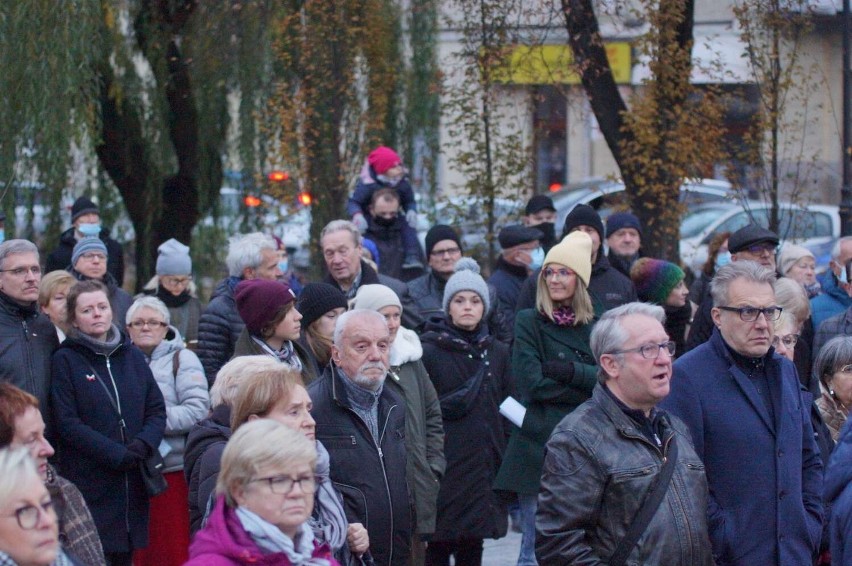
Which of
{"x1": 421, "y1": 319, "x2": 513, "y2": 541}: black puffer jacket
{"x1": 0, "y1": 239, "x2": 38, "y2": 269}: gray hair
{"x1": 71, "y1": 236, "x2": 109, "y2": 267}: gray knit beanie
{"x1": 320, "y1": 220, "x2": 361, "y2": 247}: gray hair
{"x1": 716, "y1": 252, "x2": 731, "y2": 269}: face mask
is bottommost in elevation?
{"x1": 421, "y1": 319, "x2": 513, "y2": 541}: black puffer jacket

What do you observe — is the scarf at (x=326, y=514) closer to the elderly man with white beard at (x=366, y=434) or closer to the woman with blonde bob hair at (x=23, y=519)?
the elderly man with white beard at (x=366, y=434)

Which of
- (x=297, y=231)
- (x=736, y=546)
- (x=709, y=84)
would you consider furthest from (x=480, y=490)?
(x=297, y=231)

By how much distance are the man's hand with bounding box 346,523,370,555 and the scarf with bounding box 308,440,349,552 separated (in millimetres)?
154

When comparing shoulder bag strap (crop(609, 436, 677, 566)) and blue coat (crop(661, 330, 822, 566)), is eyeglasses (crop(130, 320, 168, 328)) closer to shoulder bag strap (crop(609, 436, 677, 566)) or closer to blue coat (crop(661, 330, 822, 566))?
blue coat (crop(661, 330, 822, 566))

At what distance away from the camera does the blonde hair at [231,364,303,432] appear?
16.2ft

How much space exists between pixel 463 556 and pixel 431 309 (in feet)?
6.52

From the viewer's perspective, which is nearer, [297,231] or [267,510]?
[267,510]

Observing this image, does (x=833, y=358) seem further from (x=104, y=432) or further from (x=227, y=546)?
(x=104, y=432)

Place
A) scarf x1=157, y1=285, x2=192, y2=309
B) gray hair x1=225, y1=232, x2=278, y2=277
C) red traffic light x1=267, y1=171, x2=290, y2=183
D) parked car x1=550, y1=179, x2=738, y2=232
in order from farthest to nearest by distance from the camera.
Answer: red traffic light x1=267, y1=171, x2=290, y2=183 < parked car x1=550, y1=179, x2=738, y2=232 < scarf x1=157, y1=285, x2=192, y2=309 < gray hair x1=225, y1=232, x2=278, y2=277

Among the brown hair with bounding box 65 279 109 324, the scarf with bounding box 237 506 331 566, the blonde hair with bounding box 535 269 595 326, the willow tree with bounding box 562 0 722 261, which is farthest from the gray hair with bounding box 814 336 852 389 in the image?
the willow tree with bounding box 562 0 722 261

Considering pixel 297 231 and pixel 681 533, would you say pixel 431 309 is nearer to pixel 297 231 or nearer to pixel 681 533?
pixel 681 533

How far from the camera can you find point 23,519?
11.7ft

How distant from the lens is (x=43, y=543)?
11.8ft

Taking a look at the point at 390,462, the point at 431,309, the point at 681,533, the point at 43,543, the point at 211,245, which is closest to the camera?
the point at 43,543
